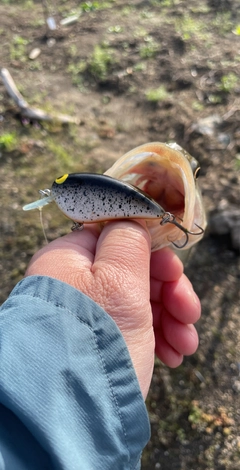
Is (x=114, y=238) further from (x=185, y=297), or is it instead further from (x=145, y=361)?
(x=185, y=297)

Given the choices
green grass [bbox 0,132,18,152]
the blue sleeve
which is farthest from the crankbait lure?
green grass [bbox 0,132,18,152]

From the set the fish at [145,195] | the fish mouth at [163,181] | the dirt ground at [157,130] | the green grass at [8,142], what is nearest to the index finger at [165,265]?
the fish at [145,195]

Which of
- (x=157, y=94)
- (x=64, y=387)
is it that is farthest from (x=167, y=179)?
(x=157, y=94)

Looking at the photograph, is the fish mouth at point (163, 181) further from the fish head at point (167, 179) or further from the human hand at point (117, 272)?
the human hand at point (117, 272)

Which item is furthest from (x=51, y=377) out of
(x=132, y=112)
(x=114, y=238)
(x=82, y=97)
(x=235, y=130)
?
(x=82, y=97)

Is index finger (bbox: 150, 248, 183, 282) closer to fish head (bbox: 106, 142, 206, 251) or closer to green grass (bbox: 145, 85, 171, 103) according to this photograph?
fish head (bbox: 106, 142, 206, 251)
